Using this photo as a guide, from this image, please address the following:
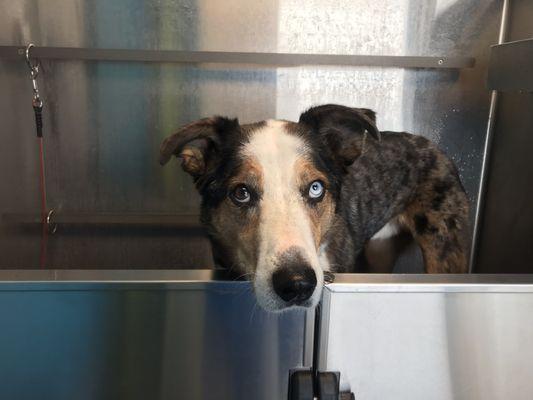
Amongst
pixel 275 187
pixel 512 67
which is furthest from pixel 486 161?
pixel 275 187

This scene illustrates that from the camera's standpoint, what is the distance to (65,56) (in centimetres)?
176

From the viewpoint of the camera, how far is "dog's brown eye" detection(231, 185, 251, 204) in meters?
1.23

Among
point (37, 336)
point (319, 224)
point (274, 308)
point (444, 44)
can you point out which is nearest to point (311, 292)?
point (274, 308)

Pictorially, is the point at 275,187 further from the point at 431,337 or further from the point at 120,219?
the point at 120,219

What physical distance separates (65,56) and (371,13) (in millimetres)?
1162

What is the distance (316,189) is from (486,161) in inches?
43.1

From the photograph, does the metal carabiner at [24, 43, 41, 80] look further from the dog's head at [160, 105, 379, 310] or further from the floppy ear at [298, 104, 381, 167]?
the floppy ear at [298, 104, 381, 167]

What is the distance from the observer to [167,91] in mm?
1885

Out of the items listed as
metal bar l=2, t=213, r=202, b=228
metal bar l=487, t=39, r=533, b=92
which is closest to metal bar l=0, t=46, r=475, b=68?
metal bar l=487, t=39, r=533, b=92

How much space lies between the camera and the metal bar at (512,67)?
4.60ft

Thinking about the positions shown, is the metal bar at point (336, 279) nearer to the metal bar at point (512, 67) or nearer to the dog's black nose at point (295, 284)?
the dog's black nose at point (295, 284)

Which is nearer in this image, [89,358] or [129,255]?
[89,358]

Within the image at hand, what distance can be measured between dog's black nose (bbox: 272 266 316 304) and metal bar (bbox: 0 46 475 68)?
1.06 metres

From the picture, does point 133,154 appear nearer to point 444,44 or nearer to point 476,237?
point 444,44
